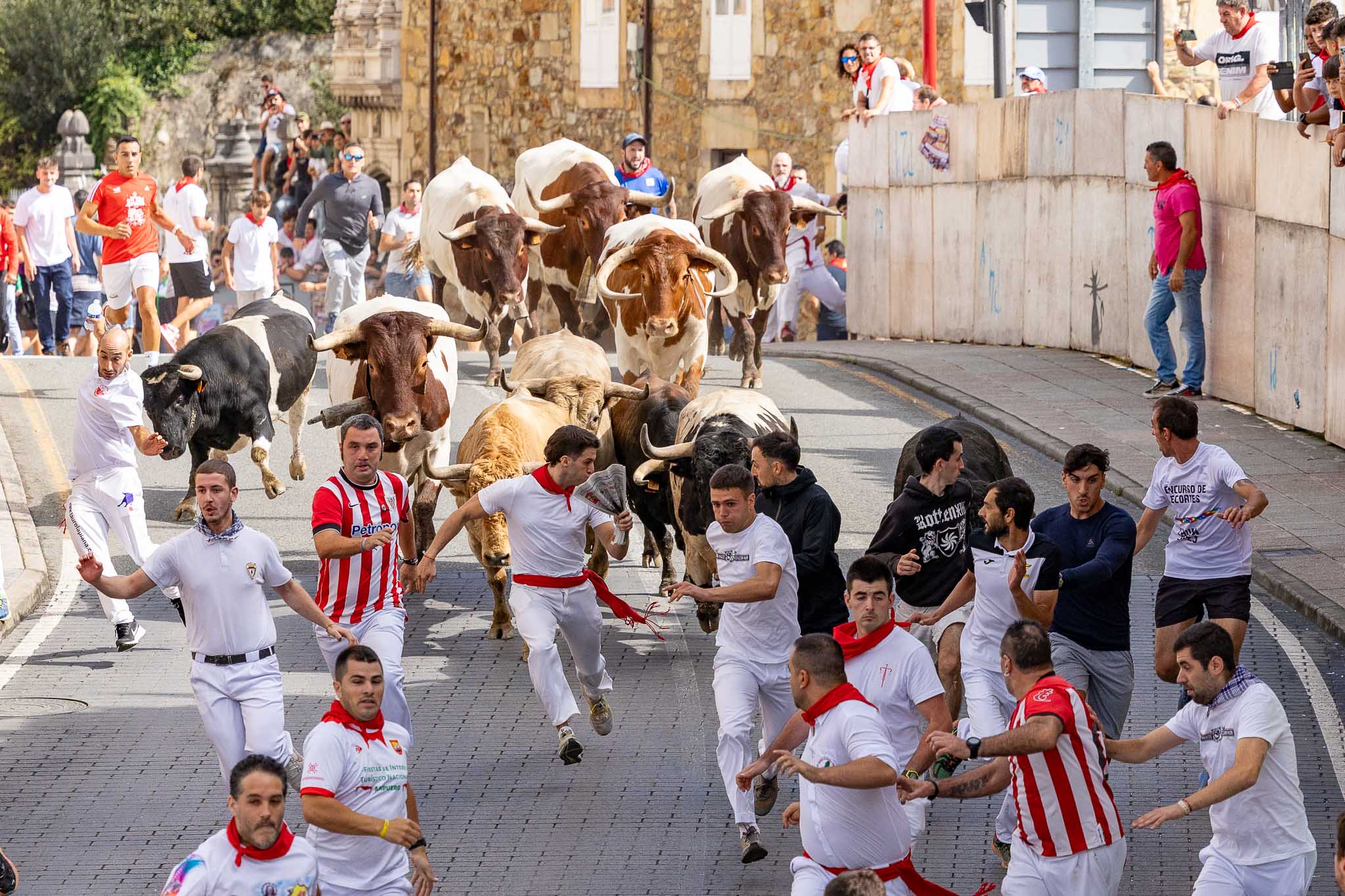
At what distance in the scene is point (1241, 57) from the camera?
751 inches

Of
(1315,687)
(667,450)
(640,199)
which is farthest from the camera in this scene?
(640,199)

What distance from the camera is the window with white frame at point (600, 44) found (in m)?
37.2

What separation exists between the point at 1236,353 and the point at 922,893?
42.2 feet

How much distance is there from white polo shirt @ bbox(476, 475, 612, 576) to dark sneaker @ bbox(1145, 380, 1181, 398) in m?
10.6

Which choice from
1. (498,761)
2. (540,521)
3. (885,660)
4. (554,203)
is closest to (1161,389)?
(554,203)

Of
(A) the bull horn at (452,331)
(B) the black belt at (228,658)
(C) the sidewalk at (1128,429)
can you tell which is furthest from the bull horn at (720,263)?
(B) the black belt at (228,658)

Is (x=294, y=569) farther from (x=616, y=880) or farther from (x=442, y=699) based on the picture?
(x=616, y=880)

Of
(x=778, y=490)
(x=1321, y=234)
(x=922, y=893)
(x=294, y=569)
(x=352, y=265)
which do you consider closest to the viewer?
(x=922, y=893)

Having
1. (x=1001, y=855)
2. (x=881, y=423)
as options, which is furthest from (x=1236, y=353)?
(x=1001, y=855)

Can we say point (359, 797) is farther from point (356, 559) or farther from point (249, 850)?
point (356, 559)

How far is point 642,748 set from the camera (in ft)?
34.5

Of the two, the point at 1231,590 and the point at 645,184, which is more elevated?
the point at 645,184

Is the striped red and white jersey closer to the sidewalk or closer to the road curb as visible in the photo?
the sidewalk

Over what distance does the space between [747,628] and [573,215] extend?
11.7 meters
